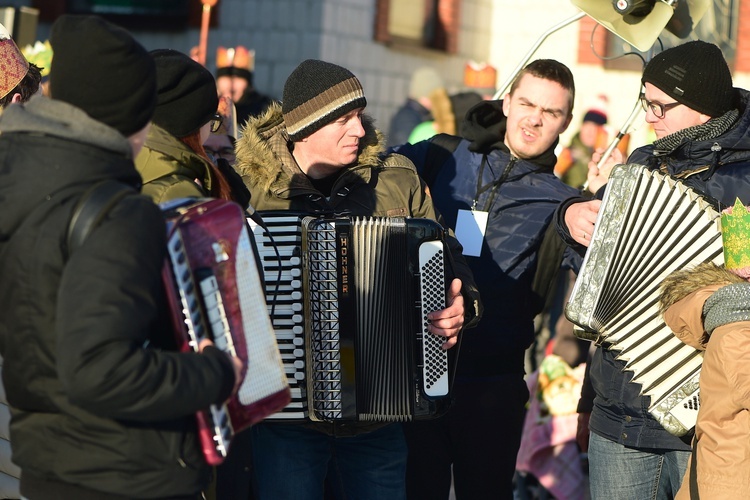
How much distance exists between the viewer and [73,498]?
2633 millimetres

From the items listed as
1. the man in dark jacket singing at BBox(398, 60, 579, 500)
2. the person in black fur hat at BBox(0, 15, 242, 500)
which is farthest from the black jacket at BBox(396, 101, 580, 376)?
the person in black fur hat at BBox(0, 15, 242, 500)

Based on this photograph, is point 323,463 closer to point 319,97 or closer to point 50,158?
point 319,97

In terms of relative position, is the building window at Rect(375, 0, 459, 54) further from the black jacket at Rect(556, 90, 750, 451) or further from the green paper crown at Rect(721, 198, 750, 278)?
the green paper crown at Rect(721, 198, 750, 278)

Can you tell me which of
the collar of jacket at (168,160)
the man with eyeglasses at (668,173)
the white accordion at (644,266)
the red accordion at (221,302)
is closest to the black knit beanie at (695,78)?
the man with eyeglasses at (668,173)

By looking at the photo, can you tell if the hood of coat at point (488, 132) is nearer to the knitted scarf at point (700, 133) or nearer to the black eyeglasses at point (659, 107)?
the black eyeglasses at point (659, 107)

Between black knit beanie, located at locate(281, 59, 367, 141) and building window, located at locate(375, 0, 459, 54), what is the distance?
8.74 meters

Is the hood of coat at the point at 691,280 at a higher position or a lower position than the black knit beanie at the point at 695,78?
lower

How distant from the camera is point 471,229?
4746mm

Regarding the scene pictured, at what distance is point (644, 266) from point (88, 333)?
1.99 meters

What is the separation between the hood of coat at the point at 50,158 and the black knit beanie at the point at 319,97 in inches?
62.2

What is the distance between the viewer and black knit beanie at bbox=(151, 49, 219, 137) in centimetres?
344

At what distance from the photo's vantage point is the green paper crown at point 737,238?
3.41 m

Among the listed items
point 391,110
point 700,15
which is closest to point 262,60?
point 391,110

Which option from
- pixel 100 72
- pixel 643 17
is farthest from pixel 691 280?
pixel 643 17
